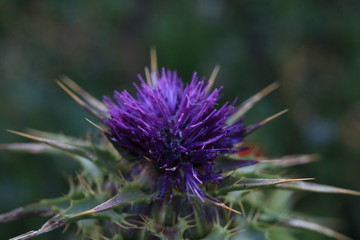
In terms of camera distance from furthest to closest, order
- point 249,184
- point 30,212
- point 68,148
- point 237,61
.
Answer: point 237,61 < point 30,212 < point 68,148 < point 249,184

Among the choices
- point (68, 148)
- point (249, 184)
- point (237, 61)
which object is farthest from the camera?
point (237, 61)

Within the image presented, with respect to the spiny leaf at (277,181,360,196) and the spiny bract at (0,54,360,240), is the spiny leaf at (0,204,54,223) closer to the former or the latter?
the spiny bract at (0,54,360,240)

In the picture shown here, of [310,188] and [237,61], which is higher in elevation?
[237,61]

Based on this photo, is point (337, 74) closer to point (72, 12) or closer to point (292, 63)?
point (292, 63)

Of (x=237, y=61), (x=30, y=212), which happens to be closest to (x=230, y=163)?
(x=30, y=212)

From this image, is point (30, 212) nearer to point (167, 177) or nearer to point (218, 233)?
point (167, 177)

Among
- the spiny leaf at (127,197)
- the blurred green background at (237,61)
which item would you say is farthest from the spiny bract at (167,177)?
the blurred green background at (237,61)
